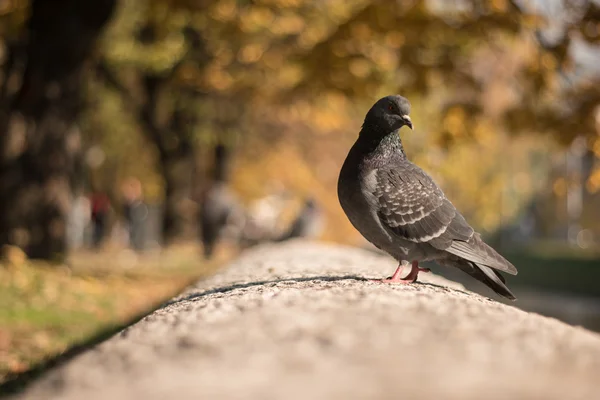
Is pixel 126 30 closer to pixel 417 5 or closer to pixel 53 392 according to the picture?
pixel 417 5

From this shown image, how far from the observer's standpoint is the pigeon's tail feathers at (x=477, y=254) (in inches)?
258

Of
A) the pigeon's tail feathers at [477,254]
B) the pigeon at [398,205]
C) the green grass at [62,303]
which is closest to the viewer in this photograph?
the pigeon at [398,205]

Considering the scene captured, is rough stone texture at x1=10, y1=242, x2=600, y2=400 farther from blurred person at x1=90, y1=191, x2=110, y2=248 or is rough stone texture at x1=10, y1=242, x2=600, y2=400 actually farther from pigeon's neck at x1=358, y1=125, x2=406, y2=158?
blurred person at x1=90, y1=191, x2=110, y2=248

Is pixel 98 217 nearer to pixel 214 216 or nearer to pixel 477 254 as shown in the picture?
pixel 214 216

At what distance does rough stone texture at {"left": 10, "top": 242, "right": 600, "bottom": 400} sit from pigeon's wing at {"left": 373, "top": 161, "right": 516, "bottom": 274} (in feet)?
3.04

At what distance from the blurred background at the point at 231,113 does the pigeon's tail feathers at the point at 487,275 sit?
367cm

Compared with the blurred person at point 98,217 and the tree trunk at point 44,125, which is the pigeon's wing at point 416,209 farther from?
the blurred person at point 98,217

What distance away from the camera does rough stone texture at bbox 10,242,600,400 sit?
11.7 feet

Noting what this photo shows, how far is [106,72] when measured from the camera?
23.2 metres

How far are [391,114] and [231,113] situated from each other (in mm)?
19160

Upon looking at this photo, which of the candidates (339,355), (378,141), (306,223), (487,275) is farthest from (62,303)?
(339,355)

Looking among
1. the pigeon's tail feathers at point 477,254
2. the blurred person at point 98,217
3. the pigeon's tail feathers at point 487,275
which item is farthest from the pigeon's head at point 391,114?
the blurred person at point 98,217

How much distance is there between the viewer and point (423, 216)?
6.50 meters

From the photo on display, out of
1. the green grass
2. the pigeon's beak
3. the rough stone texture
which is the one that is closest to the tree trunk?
the green grass
